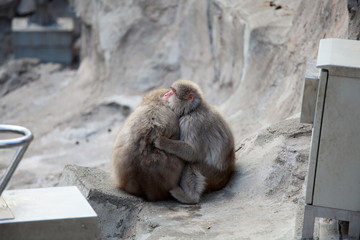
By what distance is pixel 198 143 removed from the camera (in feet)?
15.6

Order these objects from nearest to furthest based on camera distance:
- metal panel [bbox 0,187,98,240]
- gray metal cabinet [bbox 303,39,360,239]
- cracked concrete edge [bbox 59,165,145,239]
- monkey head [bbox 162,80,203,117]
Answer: metal panel [bbox 0,187,98,240]
gray metal cabinet [bbox 303,39,360,239]
cracked concrete edge [bbox 59,165,145,239]
monkey head [bbox 162,80,203,117]

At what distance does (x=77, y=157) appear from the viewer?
943 centimetres

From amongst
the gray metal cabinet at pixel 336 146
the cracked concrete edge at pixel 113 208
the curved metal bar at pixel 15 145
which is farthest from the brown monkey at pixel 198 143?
the curved metal bar at pixel 15 145

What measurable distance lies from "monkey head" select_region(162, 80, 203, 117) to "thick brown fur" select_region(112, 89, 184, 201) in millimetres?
60


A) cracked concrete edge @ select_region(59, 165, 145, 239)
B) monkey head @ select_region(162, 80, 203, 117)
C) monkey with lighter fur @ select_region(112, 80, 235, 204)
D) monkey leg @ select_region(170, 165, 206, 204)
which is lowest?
cracked concrete edge @ select_region(59, 165, 145, 239)

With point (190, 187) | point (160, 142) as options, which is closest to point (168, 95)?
point (160, 142)

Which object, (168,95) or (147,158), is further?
(168,95)

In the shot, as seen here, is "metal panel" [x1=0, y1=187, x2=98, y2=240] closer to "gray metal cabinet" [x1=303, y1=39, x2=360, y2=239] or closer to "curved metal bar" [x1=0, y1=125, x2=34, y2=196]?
"curved metal bar" [x1=0, y1=125, x2=34, y2=196]

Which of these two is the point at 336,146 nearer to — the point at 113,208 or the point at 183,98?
the point at 183,98

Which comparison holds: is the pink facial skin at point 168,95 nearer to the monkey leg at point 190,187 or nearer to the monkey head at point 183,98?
the monkey head at point 183,98

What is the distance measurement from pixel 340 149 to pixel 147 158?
159cm

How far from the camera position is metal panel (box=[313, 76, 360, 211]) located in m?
3.39

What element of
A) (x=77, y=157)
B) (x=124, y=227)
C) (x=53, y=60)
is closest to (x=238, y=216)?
(x=124, y=227)

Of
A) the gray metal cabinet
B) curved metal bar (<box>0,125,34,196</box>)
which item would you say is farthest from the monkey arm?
curved metal bar (<box>0,125,34,196</box>)
